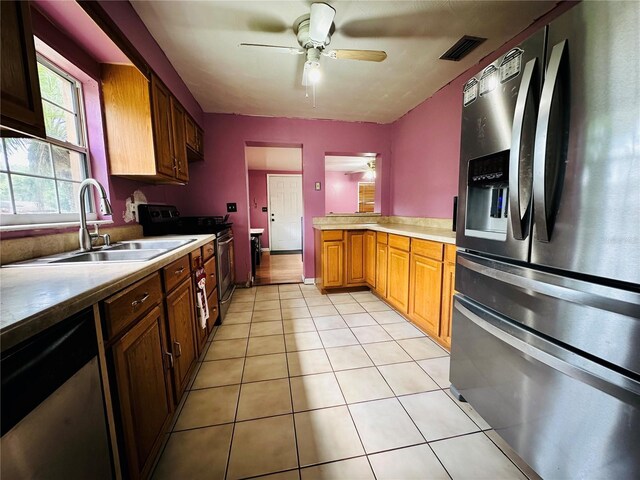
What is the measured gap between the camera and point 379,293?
9.87ft

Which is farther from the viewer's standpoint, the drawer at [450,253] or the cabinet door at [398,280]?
the cabinet door at [398,280]

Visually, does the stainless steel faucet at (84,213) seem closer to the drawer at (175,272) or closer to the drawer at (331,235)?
the drawer at (175,272)

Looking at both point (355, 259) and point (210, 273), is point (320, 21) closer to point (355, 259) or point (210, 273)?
point (210, 273)

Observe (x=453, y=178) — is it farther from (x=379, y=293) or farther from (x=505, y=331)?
(x=505, y=331)

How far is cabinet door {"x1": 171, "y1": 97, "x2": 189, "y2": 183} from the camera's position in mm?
2242

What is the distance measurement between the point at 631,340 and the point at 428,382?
1.11 m

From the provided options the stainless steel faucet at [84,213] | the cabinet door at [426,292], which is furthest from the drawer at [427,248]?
the stainless steel faucet at [84,213]

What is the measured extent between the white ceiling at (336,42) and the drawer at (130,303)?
1.72 meters

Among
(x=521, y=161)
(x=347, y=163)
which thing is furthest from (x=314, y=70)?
(x=347, y=163)

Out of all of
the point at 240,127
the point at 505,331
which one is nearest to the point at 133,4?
the point at 240,127

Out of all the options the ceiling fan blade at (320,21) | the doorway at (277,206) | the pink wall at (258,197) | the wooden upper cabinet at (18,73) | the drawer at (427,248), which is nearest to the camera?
the wooden upper cabinet at (18,73)

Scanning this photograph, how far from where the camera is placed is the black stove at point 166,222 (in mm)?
2248

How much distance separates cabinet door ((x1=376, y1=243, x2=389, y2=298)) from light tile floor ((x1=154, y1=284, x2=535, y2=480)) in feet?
2.15

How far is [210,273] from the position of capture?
221 centimetres
